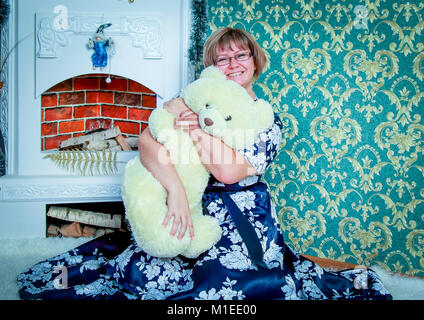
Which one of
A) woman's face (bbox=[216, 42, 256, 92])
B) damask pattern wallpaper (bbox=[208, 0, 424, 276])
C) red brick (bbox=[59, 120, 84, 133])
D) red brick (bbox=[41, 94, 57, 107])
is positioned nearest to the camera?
woman's face (bbox=[216, 42, 256, 92])

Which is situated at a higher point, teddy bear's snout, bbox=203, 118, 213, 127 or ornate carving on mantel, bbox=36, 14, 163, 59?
ornate carving on mantel, bbox=36, 14, 163, 59

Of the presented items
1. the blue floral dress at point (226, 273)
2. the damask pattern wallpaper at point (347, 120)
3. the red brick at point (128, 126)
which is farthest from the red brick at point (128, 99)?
the blue floral dress at point (226, 273)

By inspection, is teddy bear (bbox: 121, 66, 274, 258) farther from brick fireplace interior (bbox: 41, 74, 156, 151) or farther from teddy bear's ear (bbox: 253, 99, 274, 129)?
brick fireplace interior (bbox: 41, 74, 156, 151)

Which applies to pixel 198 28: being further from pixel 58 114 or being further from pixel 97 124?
pixel 58 114

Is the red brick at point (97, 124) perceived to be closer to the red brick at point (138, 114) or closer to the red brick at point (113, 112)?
the red brick at point (113, 112)

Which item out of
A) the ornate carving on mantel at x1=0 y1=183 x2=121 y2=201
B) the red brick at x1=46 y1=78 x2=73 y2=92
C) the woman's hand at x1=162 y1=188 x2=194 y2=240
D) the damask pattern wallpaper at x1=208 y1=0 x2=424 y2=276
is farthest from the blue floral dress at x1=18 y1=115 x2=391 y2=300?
the red brick at x1=46 y1=78 x2=73 y2=92

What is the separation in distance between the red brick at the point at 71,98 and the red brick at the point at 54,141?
24cm

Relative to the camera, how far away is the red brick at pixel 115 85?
2.57 metres

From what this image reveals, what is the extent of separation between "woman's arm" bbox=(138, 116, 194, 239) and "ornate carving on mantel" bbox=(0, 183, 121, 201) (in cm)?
111

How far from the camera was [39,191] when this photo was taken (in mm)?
2240

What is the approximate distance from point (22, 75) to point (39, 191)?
0.76 metres

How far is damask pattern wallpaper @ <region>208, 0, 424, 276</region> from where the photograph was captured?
1.94 m

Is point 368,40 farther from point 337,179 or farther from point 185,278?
point 185,278
